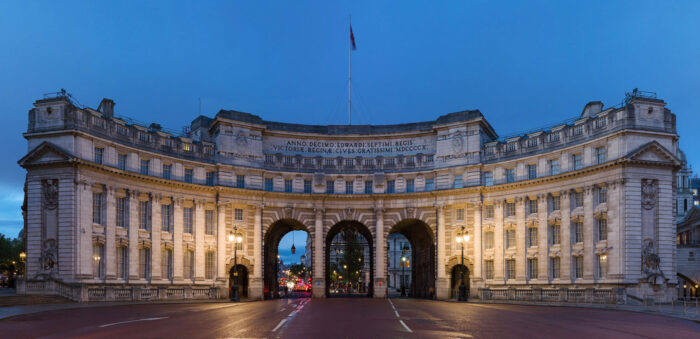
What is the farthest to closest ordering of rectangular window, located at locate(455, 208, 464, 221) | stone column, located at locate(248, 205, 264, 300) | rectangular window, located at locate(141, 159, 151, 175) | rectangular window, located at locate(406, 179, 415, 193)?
rectangular window, located at locate(406, 179, 415, 193), rectangular window, located at locate(455, 208, 464, 221), stone column, located at locate(248, 205, 264, 300), rectangular window, located at locate(141, 159, 151, 175)

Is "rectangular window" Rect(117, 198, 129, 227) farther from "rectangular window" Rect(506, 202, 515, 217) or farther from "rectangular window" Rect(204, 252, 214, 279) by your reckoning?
"rectangular window" Rect(506, 202, 515, 217)

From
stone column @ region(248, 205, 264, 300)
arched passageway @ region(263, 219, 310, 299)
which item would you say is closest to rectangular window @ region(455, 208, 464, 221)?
arched passageway @ region(263, 219, 310, 299)

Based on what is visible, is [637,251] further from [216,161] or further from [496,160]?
[216,161]

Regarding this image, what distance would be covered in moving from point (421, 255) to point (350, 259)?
44164mm

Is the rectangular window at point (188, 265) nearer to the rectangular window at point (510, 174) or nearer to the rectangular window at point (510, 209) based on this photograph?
the rectangular window at point (510, 209)

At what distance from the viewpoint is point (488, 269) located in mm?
65625

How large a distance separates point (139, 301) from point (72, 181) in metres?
11.2

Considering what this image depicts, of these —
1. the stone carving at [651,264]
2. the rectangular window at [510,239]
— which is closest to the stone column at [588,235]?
the stone carving at [651,264]

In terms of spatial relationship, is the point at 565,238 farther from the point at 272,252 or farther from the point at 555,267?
the point at 272,252

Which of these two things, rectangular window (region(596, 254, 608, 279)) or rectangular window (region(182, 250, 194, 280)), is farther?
rectangular window (region(182, 250, 194, 280))

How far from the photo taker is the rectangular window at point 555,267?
194ft

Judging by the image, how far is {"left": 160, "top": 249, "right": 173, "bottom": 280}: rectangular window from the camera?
60.4 m

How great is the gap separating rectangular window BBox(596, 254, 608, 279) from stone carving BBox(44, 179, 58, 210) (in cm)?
4600

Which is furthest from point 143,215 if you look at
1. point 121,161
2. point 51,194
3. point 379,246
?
point 379,246
